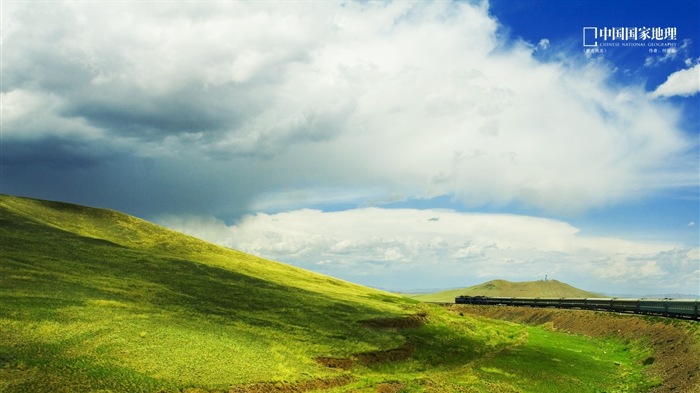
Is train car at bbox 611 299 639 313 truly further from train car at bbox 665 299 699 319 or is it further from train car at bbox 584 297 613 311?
train car at bbox 665 299 699 319

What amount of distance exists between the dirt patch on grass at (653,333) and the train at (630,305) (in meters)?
3.50

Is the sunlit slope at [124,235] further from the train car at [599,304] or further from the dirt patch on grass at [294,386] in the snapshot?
the train car at [599,304]

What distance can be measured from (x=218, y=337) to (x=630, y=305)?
3821 inches

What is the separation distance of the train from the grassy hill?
11.3 meters

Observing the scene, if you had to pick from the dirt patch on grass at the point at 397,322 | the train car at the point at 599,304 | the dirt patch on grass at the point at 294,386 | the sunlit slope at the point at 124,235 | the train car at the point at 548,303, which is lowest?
the dirt patch on grass at the point at 294,386

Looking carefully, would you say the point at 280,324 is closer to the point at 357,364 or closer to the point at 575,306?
the point at 357,364

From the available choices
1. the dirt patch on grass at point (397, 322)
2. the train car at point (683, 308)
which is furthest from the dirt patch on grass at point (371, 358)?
the train car at point (683, 308)

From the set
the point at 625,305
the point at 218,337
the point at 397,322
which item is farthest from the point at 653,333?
the point at 218,337

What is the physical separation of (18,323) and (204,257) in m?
70.1

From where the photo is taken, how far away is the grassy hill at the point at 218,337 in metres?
40.8

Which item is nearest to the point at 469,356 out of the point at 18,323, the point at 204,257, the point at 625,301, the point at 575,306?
the point at 18,323

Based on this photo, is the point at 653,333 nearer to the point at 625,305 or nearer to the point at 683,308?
the point at 683,308

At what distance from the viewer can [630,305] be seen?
4368 inches

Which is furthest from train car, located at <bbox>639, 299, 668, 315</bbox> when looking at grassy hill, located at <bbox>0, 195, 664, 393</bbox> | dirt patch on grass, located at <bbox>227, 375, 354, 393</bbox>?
dirt patch on grass, located at <bbox>227, 375, 354, 393</bbox>
